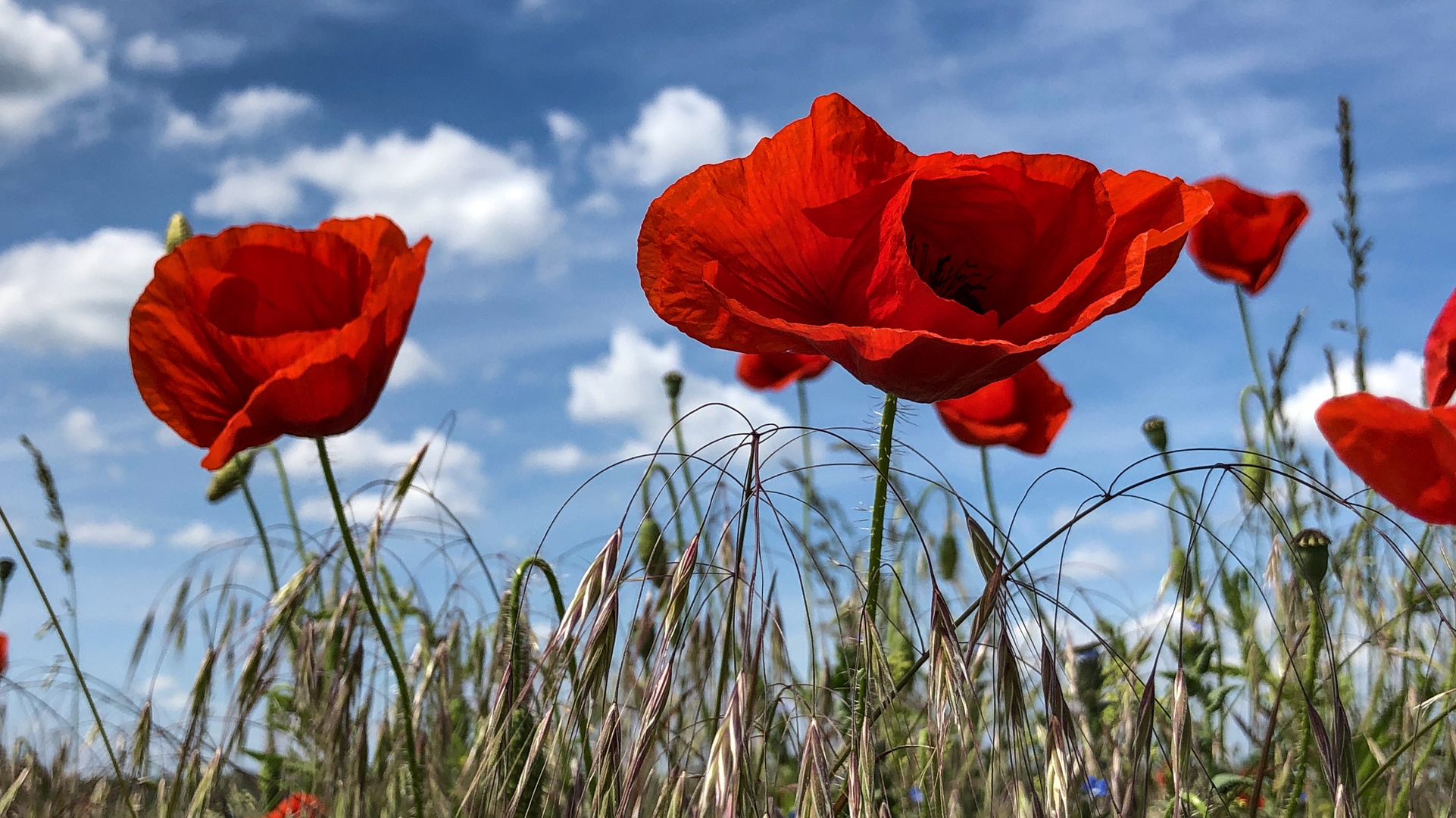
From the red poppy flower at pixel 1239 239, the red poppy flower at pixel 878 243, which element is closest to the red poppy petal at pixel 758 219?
the red poppy flower at pixel 878 243

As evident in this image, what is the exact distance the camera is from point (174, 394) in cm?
152

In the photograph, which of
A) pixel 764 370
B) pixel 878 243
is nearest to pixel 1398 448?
pixel 878 243

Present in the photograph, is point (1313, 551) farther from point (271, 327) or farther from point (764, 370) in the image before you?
point (764, 370)

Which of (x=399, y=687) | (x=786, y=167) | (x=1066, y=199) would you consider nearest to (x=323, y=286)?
(x=399, y=687)

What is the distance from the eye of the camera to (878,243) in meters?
0.87


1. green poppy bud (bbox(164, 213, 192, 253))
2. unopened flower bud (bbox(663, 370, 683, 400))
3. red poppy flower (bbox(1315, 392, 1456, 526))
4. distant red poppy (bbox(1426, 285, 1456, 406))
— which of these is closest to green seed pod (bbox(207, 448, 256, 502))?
green poppy bud (bbox(164, 213, 192, 253))

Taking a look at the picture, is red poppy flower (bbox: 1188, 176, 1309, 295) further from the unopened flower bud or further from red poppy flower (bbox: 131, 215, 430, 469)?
red poppy flower (bbox: 131, 215, 430, 469)

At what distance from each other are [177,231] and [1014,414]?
163 centimetres

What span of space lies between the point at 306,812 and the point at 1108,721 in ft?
3.97

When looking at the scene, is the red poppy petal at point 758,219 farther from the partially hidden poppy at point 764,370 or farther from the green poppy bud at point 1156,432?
the partially hidden poppy at point 764,370

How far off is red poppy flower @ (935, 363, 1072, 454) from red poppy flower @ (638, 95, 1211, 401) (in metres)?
1.26

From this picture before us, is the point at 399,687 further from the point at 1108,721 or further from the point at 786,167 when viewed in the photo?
the point at 1108,721

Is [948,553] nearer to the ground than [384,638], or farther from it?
farther from it

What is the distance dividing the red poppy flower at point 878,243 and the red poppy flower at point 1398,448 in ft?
1.89
